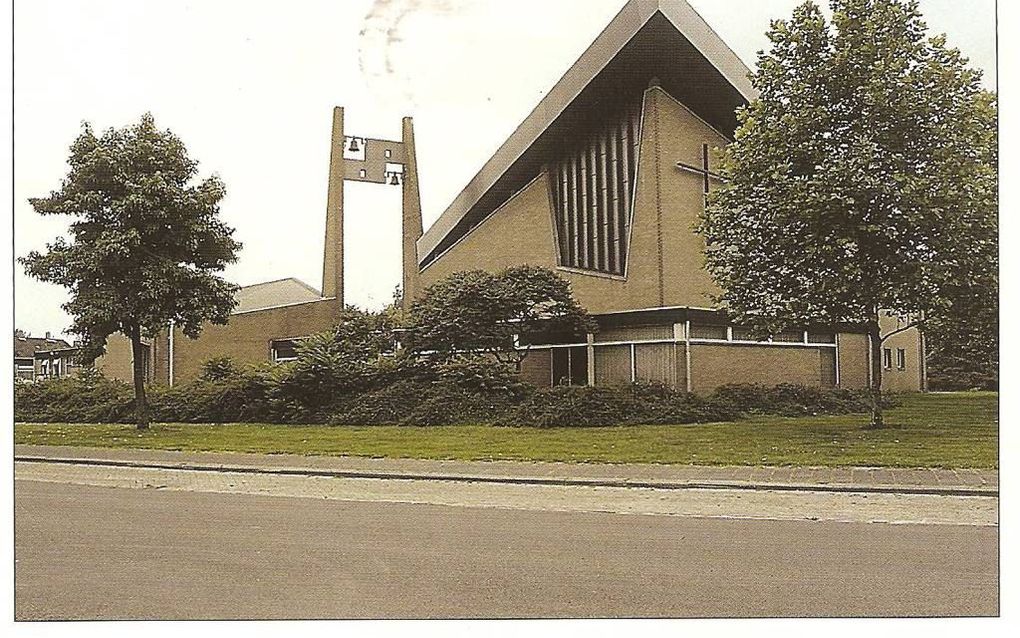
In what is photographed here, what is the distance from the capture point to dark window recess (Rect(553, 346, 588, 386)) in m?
15.0

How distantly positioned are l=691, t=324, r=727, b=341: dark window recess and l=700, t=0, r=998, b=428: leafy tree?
831 mm

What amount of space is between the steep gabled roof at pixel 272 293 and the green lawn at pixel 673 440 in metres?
1.84

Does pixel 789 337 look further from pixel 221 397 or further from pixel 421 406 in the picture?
pixel 221 397

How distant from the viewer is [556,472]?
40.3 feet

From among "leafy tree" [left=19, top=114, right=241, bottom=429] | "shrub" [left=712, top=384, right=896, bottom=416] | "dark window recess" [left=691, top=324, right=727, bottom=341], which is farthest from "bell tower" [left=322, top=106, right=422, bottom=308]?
"shrub" [left=712, top=384, right=896, bottom=416]

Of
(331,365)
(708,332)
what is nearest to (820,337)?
(708,332)

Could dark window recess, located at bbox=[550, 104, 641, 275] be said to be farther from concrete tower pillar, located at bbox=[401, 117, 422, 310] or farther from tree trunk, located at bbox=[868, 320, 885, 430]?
tree trunk, located at bbox=[868, 320, 885, 430]

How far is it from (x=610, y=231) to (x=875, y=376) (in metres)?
4.89

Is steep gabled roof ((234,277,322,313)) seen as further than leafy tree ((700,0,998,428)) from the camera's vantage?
Yes

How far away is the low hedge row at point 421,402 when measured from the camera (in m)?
13.8

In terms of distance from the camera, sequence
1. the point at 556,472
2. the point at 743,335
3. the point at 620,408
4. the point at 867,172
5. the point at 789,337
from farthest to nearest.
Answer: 1. the point at 789,337
2. the point at 743,335
3. the point at 620,408
4. the point at 867,172
5. the point at 556,472

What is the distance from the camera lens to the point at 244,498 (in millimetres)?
11250

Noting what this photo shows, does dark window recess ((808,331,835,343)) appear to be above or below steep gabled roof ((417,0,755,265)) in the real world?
below

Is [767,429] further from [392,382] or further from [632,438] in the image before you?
[392,382]
